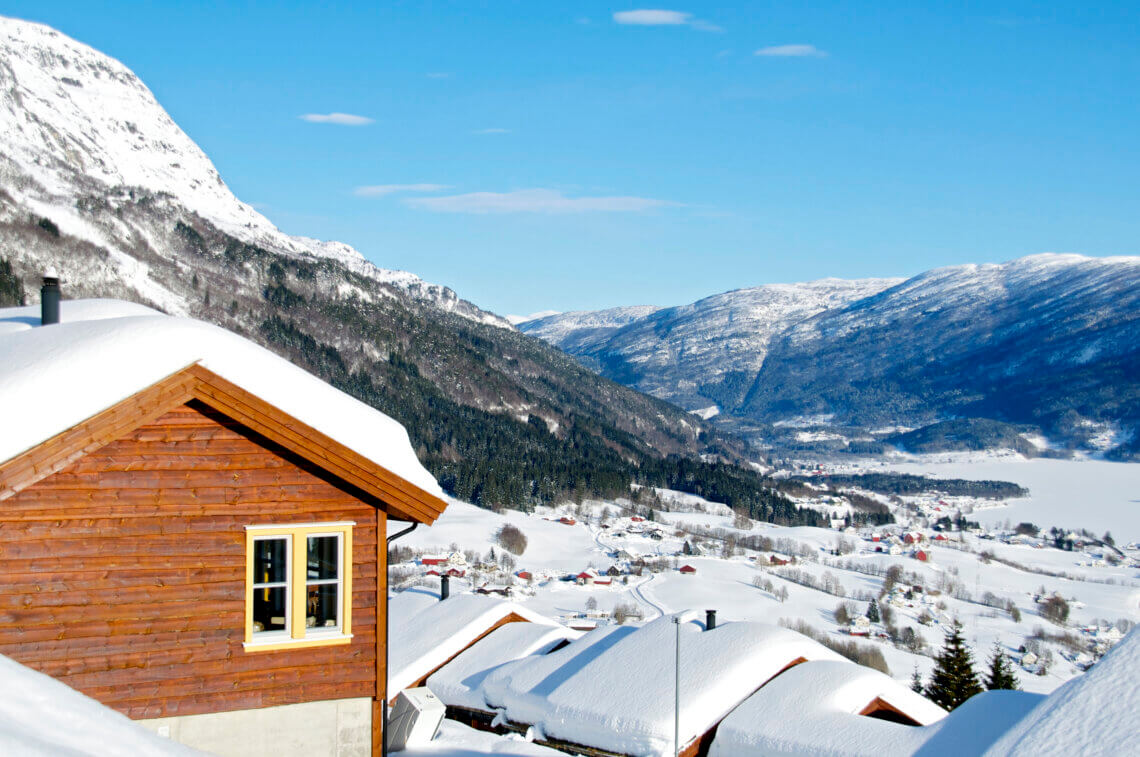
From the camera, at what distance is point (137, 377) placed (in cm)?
1041

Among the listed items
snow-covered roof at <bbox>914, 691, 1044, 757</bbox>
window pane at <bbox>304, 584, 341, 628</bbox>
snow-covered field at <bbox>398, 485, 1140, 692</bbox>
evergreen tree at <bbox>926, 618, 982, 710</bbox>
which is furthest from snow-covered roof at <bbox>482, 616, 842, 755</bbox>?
snow-covered field at <bbox>398, 485, 1140, 692</bbox>

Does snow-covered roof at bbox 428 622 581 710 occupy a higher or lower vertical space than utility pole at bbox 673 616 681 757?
lower

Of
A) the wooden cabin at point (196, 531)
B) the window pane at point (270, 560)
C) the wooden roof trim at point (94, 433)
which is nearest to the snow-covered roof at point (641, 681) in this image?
the wooden cabin at point (196, 531)

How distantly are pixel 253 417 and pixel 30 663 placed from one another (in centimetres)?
333

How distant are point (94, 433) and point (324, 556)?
3.11m

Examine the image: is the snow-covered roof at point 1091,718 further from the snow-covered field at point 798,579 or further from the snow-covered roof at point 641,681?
the snow-covered field at point 798,579

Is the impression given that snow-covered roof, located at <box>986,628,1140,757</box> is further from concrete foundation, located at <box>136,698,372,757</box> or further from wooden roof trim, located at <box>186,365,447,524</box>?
concrete foundation, located at <box>136,698,372,757</box>

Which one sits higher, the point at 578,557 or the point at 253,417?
the point at 253,417

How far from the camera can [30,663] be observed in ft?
33.0

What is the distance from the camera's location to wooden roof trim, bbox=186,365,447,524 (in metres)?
10.9

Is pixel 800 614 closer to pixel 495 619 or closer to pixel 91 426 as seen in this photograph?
pixel 495 619

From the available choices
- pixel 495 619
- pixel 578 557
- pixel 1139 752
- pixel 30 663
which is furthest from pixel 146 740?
pixel 578 557

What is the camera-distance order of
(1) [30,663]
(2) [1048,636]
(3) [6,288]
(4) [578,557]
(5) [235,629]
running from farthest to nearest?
1. (3) [6,288]
2. (4) [578,557]
3. (2) [1048,636]
4. (5) [235,629]
5. (1) [30,663]

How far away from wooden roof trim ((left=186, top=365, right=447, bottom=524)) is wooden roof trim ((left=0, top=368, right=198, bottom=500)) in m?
0.24
